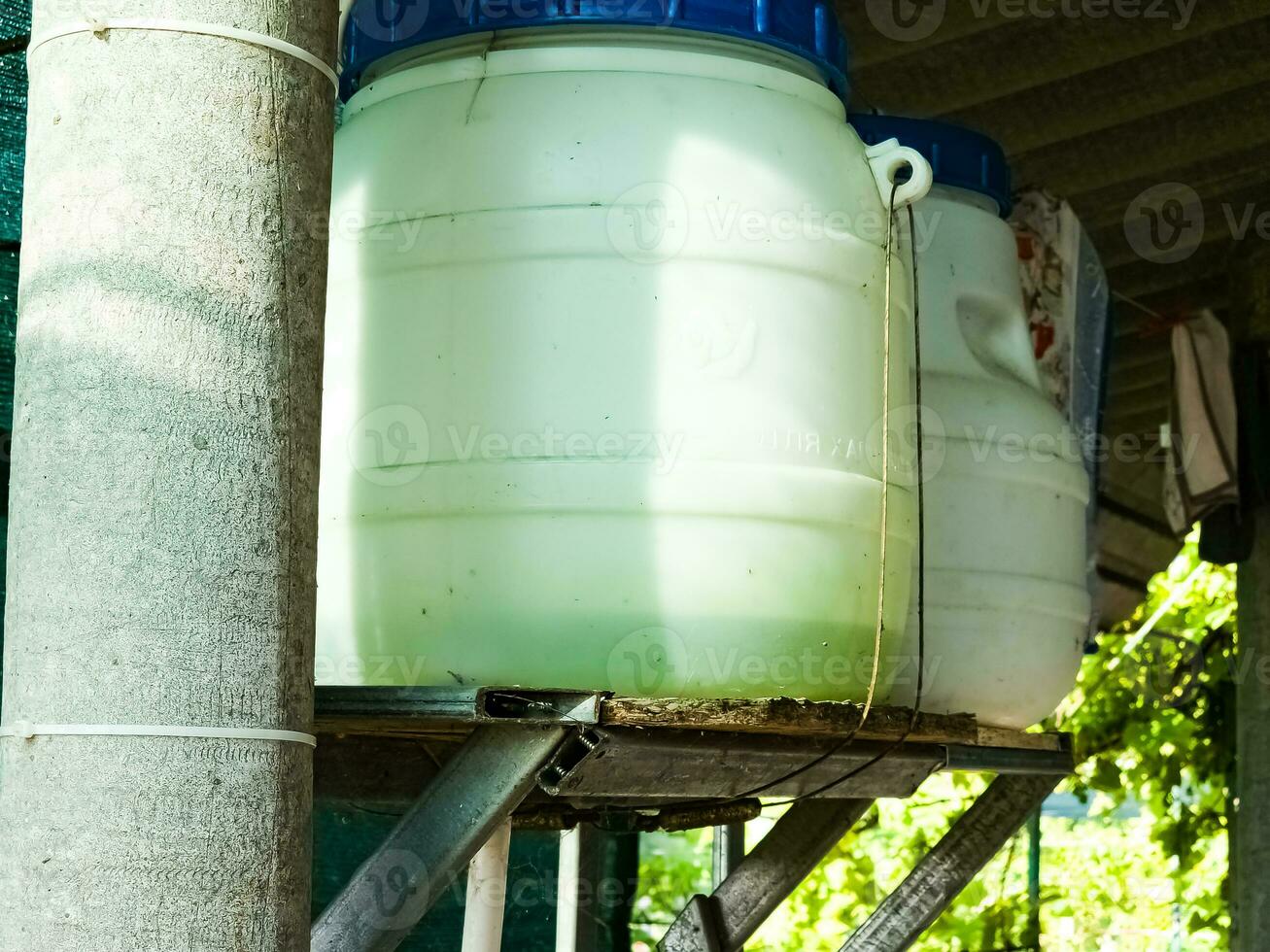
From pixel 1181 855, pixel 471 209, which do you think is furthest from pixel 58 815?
pixel 1181 855

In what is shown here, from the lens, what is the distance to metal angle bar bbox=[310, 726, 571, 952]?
3.94ft

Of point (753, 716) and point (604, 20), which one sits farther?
point (604, 20)

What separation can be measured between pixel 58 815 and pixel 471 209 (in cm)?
59

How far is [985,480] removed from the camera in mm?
1810

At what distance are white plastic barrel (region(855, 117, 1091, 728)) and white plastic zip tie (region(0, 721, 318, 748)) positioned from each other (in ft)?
2.58

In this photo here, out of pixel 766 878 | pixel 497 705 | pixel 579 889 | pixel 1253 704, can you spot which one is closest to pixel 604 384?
pixel 497 705

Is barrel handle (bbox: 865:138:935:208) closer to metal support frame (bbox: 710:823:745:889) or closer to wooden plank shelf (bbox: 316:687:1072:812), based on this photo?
wooden plank shelf (bbox: 316:687:1072:812)

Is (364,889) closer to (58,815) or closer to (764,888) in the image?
(58,815)

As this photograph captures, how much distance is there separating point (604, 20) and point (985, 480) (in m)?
0.70

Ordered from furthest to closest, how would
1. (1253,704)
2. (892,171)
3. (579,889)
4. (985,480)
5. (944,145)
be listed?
→ (1253,704), (579,889), (944,145), (985,480), (892,171)

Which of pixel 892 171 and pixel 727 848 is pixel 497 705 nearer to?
pixel 892 171

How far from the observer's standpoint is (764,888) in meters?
2.04

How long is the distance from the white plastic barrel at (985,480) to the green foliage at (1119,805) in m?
2.83

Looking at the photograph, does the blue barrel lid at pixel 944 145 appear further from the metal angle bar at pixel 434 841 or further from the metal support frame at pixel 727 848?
the metal support frame at pixel 727 848
